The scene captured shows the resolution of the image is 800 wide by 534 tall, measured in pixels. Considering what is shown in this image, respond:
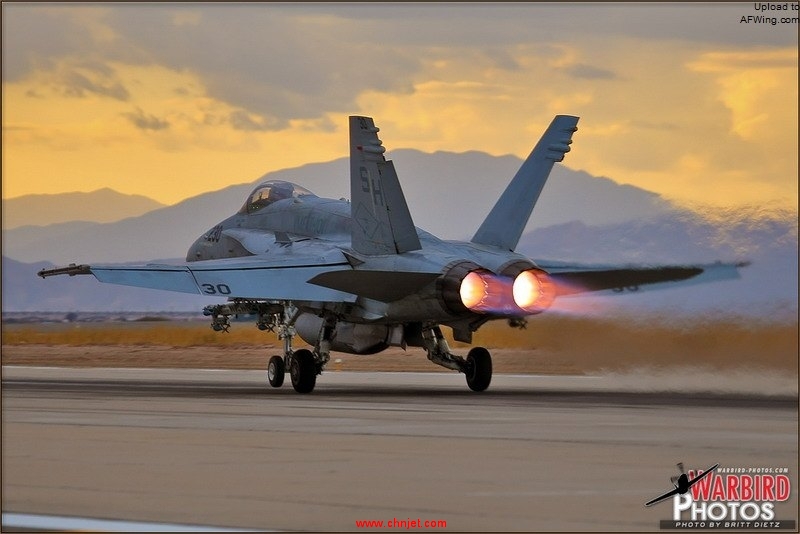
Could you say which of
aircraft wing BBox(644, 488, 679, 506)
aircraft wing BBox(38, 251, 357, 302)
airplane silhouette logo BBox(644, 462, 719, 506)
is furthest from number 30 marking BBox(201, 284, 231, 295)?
aircraft wing BBox(644, 488, 679, 506)

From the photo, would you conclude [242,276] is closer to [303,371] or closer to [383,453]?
[303,371]

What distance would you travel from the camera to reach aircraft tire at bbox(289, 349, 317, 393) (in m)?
27.1

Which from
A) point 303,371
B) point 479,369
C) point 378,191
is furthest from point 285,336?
point 378,191

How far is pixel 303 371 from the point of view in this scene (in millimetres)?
27094

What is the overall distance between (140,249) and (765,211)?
8657cm

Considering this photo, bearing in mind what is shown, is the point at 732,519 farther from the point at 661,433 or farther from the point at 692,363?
the point at 692,363

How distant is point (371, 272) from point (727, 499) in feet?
39.8

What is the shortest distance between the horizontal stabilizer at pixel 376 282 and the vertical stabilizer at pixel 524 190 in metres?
A: 2.53

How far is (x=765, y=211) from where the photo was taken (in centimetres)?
2548

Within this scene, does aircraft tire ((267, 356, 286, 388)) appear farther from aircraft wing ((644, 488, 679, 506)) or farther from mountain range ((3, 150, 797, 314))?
aircraft wing ((644, 488, 679, 506))

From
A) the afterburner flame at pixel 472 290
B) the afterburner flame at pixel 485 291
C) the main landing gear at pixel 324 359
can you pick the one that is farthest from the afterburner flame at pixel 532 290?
the main landing gear at pixel 324 359

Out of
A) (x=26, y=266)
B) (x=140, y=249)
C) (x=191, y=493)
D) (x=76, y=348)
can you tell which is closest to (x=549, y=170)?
(x=191, y=493)

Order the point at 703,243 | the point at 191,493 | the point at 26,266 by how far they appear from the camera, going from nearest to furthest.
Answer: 1. the point at 191,493
2. the point at 703,243
3. the point at 26,266

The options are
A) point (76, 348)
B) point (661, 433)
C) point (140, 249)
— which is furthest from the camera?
point (140, 249)
